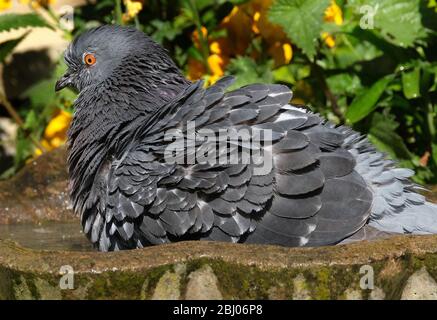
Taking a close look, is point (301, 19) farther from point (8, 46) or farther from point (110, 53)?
point (8, 46)

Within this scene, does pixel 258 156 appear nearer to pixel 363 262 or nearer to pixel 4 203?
pixel 363 262

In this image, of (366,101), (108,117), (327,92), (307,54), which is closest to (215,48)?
(327,92)

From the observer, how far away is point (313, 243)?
166 inches

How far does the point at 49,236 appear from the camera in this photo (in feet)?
18.3

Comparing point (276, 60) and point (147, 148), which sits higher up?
point (147, 148)

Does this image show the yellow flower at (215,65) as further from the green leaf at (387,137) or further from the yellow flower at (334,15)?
the green leaf at (387,137)

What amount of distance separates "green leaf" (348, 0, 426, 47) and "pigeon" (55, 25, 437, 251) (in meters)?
1.66

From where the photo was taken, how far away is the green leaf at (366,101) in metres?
6.16

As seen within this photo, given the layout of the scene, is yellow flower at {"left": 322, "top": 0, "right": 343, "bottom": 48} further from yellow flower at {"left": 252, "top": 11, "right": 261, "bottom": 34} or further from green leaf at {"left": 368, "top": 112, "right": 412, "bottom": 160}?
green leaf at {"left": 368, "top": 112, "right": 412, "bottom": 160}

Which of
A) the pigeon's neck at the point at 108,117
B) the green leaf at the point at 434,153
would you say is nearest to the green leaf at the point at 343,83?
the green leaf at the point at 434,153

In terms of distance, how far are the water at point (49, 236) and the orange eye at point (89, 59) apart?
1035 millimetres

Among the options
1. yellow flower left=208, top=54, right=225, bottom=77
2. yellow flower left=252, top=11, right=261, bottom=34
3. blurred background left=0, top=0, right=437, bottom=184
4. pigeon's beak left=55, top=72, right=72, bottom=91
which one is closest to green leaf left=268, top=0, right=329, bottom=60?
blurred background left=0, top=0, right=437, bottom=184

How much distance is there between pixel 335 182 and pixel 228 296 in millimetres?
1042
